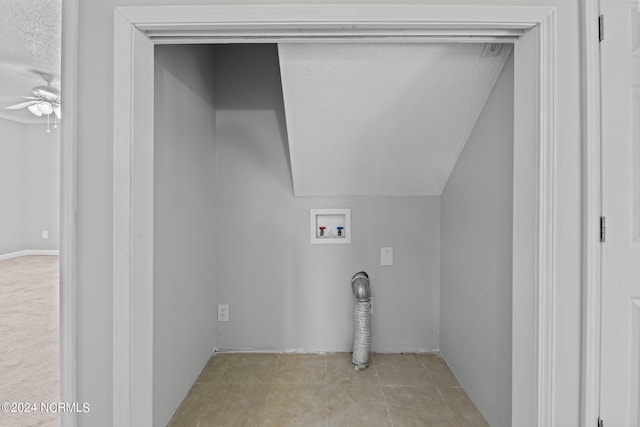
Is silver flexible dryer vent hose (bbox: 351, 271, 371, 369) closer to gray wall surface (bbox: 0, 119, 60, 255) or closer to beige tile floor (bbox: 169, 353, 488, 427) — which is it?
beige tile floor (bbox: 169, 353, 488, 427)

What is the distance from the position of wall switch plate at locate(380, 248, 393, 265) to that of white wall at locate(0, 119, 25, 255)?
2002 millimetres

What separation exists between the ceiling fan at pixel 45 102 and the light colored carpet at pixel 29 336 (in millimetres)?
485

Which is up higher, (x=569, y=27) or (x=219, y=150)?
(x=569, y=27)

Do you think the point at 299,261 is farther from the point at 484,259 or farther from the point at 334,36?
the point at 334,36

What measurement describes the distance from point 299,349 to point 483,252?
4.74 feet

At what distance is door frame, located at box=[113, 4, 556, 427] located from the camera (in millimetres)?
1264

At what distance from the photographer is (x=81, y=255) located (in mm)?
1290

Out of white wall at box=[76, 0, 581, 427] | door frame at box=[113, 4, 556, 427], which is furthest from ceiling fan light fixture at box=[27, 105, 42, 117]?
door frame at box=[113, 4, 556, 427]

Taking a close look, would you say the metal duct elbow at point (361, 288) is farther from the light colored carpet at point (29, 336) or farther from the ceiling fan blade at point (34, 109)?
the ceiling fan blade at point (34, 109)

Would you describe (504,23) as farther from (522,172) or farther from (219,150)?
(219,150)

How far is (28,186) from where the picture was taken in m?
1.21

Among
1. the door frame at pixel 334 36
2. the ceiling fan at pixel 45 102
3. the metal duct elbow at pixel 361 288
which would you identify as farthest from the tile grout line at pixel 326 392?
the ceiling fan at pixel 45 102

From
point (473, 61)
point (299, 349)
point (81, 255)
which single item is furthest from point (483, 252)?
point (81, 255)

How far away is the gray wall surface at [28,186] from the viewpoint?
1166 mm
